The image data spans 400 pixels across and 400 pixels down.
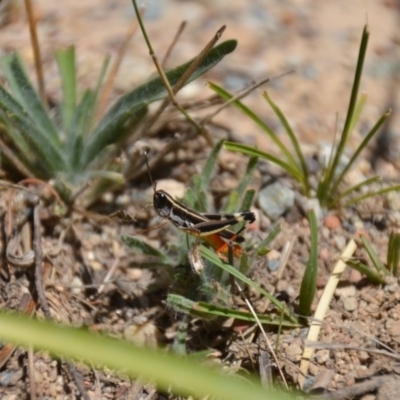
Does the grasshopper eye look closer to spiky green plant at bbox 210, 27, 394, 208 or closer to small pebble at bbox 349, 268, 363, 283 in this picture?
spiky green plant at bbox 210, 27, 394, 208

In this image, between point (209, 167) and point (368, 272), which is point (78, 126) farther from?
point (368, 272)

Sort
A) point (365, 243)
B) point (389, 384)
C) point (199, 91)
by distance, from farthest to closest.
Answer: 1. point (199, 91)
2. point (365, 243)
3. point (389, 384)

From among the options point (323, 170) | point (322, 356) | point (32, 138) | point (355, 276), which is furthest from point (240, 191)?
point (32, 138)

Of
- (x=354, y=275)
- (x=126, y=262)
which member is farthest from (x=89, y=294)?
(x=354, y=275)

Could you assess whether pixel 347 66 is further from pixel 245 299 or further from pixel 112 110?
pixel 245 299

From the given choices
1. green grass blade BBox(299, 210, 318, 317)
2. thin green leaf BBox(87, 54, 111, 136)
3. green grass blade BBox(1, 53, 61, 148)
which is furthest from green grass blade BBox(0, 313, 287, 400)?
thin green leaf BBox(87, 54, 111, 136)

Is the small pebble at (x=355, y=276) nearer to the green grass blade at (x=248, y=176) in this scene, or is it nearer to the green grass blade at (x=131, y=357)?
the green grass blade at (x=248, y=176)

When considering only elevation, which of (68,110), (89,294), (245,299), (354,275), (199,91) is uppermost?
(199,91)
